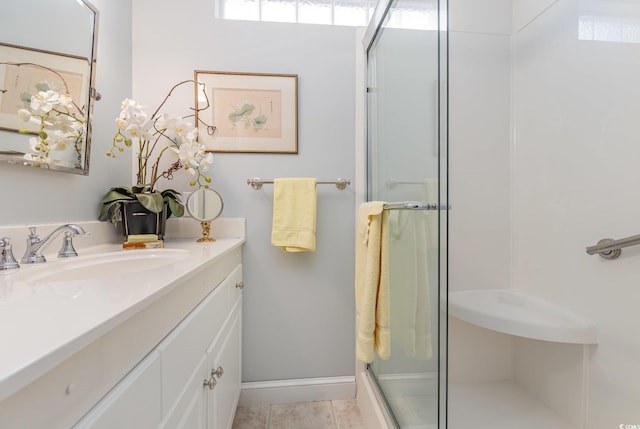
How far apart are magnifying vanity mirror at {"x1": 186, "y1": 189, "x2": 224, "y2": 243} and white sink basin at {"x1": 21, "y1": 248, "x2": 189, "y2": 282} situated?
12.3 inches

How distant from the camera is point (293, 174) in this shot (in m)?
1.45

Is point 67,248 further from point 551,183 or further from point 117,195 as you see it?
point 551,183

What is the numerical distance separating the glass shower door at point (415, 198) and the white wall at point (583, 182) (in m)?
0.79

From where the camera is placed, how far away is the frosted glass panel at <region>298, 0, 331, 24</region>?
157 cm

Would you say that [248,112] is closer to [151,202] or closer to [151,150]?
[151,150]

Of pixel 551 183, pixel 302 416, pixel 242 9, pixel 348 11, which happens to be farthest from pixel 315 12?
pixel 302 416

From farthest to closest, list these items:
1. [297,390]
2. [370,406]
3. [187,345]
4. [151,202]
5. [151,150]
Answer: [297,390] → [151,150] → [370,406] → [151,202] → [187,345]

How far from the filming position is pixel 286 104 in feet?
4.71

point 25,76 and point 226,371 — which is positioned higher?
point 25,76

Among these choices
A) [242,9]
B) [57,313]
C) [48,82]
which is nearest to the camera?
[57,313]

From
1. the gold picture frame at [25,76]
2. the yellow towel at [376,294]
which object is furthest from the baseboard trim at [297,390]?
the gold picture frame at [25,76]

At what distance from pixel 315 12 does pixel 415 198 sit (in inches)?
52.7

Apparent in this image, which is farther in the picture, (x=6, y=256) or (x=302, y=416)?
(x=302, y=416)

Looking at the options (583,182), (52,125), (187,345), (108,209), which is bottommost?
(187,345)
